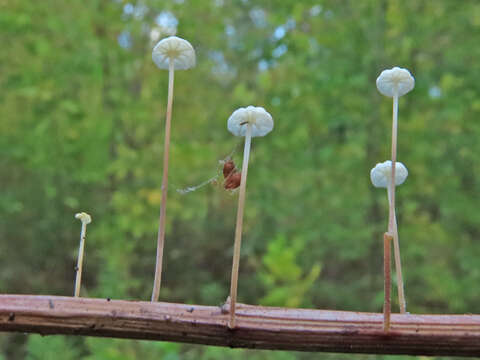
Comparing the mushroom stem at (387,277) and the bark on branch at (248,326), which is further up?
the mushroom stem at (387,277)

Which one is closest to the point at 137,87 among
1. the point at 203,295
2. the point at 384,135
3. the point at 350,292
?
the point at 203,295

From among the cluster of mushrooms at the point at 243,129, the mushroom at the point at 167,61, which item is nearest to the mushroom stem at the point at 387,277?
the cluster of mushrooms at the point at 243,129

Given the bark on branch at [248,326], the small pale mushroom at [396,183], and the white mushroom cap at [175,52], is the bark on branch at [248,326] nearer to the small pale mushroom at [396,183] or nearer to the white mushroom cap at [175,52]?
the small pale mushroom at [396,183]

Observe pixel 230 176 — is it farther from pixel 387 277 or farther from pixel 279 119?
pixel 279 119

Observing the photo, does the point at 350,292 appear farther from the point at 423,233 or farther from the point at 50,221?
the point at 50,221

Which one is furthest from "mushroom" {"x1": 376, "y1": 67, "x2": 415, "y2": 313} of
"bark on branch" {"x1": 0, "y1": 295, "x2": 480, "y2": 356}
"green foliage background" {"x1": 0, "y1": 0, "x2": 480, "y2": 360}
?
"green foliage background" {"x1": 0, "y1": 0, "x2": 480, "y2": 360}

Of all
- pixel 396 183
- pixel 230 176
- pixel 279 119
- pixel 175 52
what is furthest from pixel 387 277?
pixel 279 119
